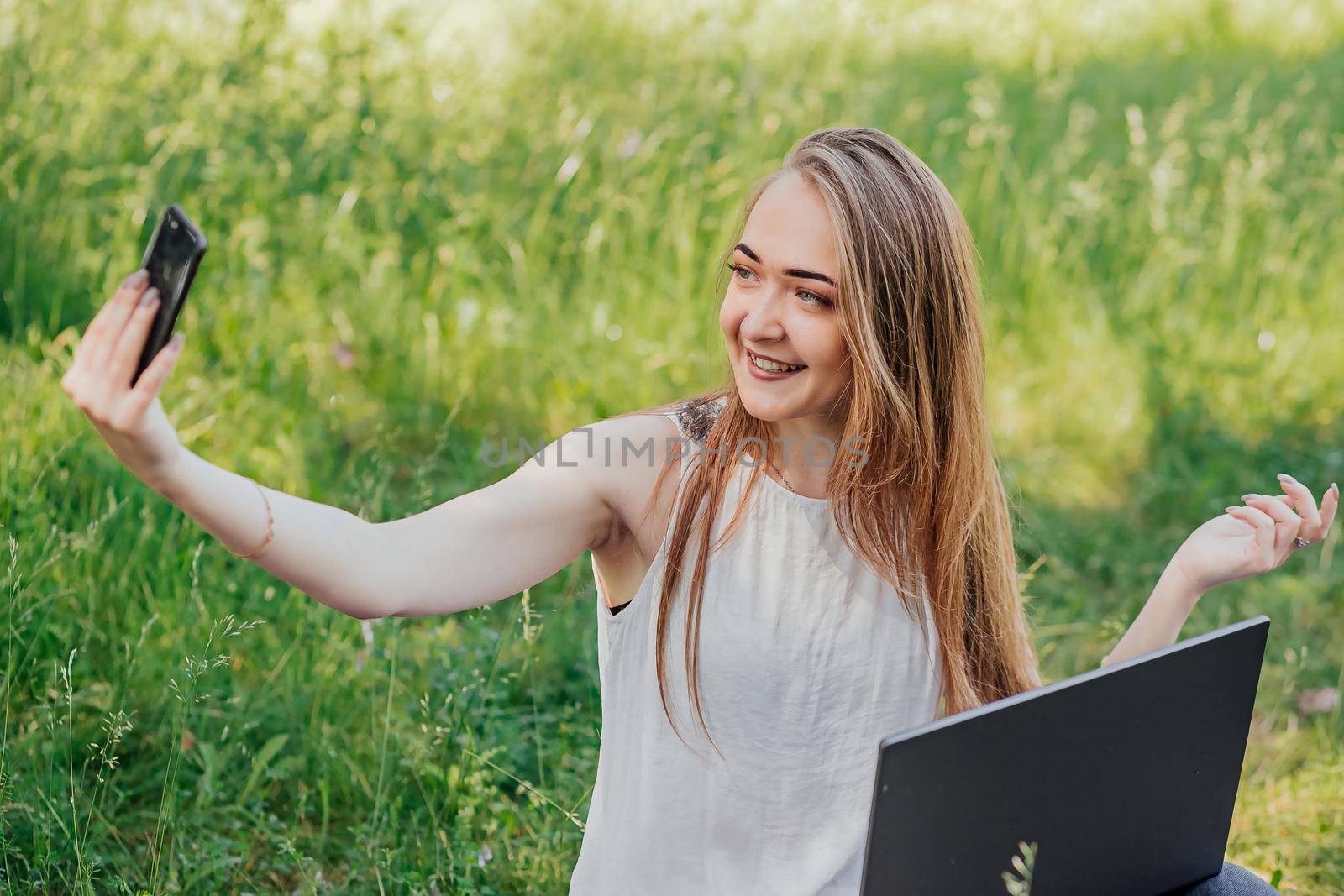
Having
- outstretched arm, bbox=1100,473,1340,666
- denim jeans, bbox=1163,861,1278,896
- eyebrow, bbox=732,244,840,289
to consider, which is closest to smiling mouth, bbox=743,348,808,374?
eyebrow, bbox=732,244,840,289

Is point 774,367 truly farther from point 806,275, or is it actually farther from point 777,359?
point 806,275

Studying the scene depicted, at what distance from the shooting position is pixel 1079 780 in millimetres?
1315

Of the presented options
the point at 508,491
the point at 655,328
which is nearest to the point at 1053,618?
the point at 655,328

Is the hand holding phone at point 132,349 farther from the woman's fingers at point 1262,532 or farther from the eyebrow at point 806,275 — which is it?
the woman's fingers at point 1262,532

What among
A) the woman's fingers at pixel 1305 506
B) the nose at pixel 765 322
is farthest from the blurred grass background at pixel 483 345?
the woman's fingers at pixel 1305 506

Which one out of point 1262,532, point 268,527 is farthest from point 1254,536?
point 268,527

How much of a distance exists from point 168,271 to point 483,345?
8.27 feet

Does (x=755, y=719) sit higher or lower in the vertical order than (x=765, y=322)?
lower

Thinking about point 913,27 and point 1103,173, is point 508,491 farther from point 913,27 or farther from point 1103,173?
point 913,27

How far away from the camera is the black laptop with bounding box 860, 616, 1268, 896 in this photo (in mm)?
1206

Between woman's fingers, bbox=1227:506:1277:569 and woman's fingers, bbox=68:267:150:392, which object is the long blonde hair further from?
woman's fingers, bbox=68:267:150:392

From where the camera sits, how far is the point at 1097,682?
1.27 m

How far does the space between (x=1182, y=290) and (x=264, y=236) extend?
106 inches

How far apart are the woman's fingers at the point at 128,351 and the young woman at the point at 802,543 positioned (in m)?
0.53
